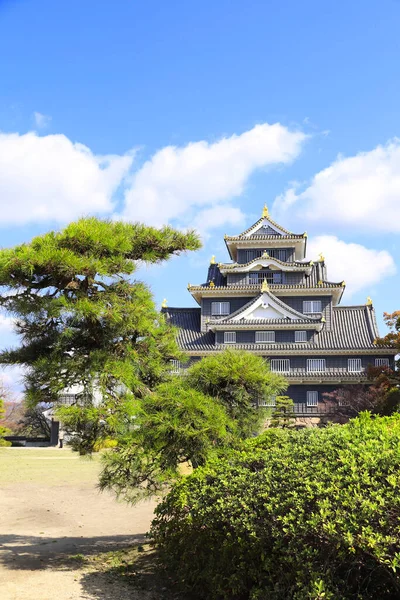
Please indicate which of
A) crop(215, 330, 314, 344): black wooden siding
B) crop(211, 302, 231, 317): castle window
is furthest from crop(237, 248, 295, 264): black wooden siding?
crop(215, 330, 314, 344): black wooden siding

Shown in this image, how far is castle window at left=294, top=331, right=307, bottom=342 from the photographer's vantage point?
36338 mm

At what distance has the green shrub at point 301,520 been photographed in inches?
187

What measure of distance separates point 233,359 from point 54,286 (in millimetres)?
2622

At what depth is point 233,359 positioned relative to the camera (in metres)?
8.04

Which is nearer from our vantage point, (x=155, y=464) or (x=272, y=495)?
(x=272, y=495)

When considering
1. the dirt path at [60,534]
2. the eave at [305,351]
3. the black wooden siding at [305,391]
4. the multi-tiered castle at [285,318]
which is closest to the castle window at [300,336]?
the multi-tiered castle at [285,318]

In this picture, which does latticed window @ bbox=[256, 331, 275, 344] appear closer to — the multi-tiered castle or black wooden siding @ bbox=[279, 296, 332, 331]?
the multi-tiered castle

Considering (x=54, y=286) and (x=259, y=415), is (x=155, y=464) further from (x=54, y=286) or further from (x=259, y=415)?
(x=54, y=286)

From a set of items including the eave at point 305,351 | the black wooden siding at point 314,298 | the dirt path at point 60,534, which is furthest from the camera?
the black wooden siding at point 314,298

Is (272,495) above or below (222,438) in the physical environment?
below

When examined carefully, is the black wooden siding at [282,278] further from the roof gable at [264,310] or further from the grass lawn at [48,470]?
the grass lawn at [48,470]

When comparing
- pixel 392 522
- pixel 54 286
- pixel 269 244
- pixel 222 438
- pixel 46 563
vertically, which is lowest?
pixel 46 563

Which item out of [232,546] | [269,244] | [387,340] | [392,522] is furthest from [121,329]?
[269,244]

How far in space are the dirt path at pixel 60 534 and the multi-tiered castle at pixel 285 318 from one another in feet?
58.7
